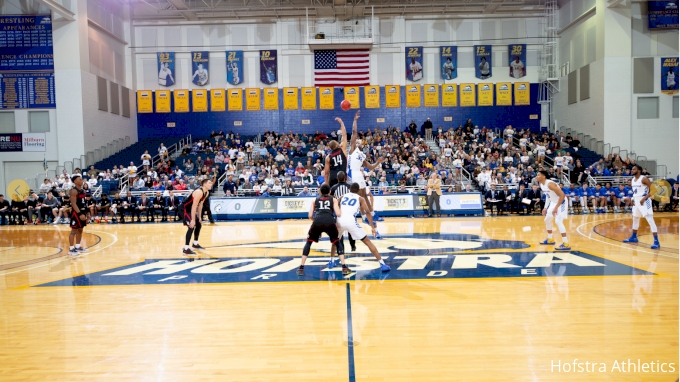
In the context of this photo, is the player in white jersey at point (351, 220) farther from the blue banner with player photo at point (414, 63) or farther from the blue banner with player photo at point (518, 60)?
the blue banner with player photo at point (518, 60)

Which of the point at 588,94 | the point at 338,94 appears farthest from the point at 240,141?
the point at 588,94

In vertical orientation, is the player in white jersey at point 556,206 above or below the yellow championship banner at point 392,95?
below

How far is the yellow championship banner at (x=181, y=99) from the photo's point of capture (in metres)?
33.2

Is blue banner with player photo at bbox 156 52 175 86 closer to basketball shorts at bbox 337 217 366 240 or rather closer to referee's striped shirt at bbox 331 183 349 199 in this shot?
referee's striped shirt at bbox 331 183 349 199

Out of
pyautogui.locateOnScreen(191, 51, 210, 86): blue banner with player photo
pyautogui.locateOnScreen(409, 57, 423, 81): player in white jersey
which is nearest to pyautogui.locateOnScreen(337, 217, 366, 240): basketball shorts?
pyautogui.locateOnScreen(409, 57, 423, 81): player in white jersey

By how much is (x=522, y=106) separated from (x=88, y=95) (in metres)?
26.6

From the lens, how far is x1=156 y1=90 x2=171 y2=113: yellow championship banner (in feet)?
109

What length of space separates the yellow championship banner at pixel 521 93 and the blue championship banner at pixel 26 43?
91.3ft

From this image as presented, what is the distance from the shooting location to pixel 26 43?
88.2 ft

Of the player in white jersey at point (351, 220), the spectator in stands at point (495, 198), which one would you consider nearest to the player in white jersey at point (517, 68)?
the spectator in stands at point (495, 198)

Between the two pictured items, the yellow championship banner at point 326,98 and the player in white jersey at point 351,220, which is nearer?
the player in white jersey at point 351,220

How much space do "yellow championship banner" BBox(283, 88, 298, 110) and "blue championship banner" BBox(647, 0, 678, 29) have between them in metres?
20.7

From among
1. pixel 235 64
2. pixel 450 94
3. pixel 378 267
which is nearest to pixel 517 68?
pixel 450 94

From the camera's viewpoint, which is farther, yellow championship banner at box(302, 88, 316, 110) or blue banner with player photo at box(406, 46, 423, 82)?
yellow championship banner at box(302, 88, 316, 110)
